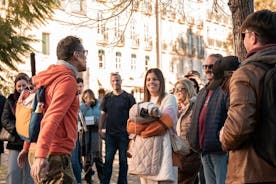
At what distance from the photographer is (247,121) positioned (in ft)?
15.4

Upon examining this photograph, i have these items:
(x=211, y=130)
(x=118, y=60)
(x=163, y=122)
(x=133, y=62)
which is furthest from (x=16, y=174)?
(x=133, y=62)

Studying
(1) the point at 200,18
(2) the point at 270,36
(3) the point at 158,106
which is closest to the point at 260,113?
(2) the point at 270,36

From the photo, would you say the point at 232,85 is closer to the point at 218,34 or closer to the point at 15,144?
the point at 15,144

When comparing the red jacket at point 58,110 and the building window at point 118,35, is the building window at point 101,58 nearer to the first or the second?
the building window at point 118,35

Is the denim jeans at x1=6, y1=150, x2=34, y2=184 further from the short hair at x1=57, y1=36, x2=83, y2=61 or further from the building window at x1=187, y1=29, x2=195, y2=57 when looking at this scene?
the building window at x1=187, y1=29, x2=195, y2=57

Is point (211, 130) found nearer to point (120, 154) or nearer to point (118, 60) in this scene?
point (120, 154)

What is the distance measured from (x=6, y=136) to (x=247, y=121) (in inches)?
238

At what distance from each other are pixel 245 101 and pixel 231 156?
46cm

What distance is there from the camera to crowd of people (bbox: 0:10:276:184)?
15.7 ft

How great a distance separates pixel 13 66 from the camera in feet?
65.1

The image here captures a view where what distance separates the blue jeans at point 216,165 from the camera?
7801 mm

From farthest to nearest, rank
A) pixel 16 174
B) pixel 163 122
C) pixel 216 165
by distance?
1. pixel 16 174
2. pixel 163 122
3. pixel 216 165

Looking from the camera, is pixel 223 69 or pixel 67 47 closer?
pixel 67 47

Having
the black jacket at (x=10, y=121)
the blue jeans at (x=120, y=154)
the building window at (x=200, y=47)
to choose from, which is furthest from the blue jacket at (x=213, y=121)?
the building window at (x=200, y=47)
